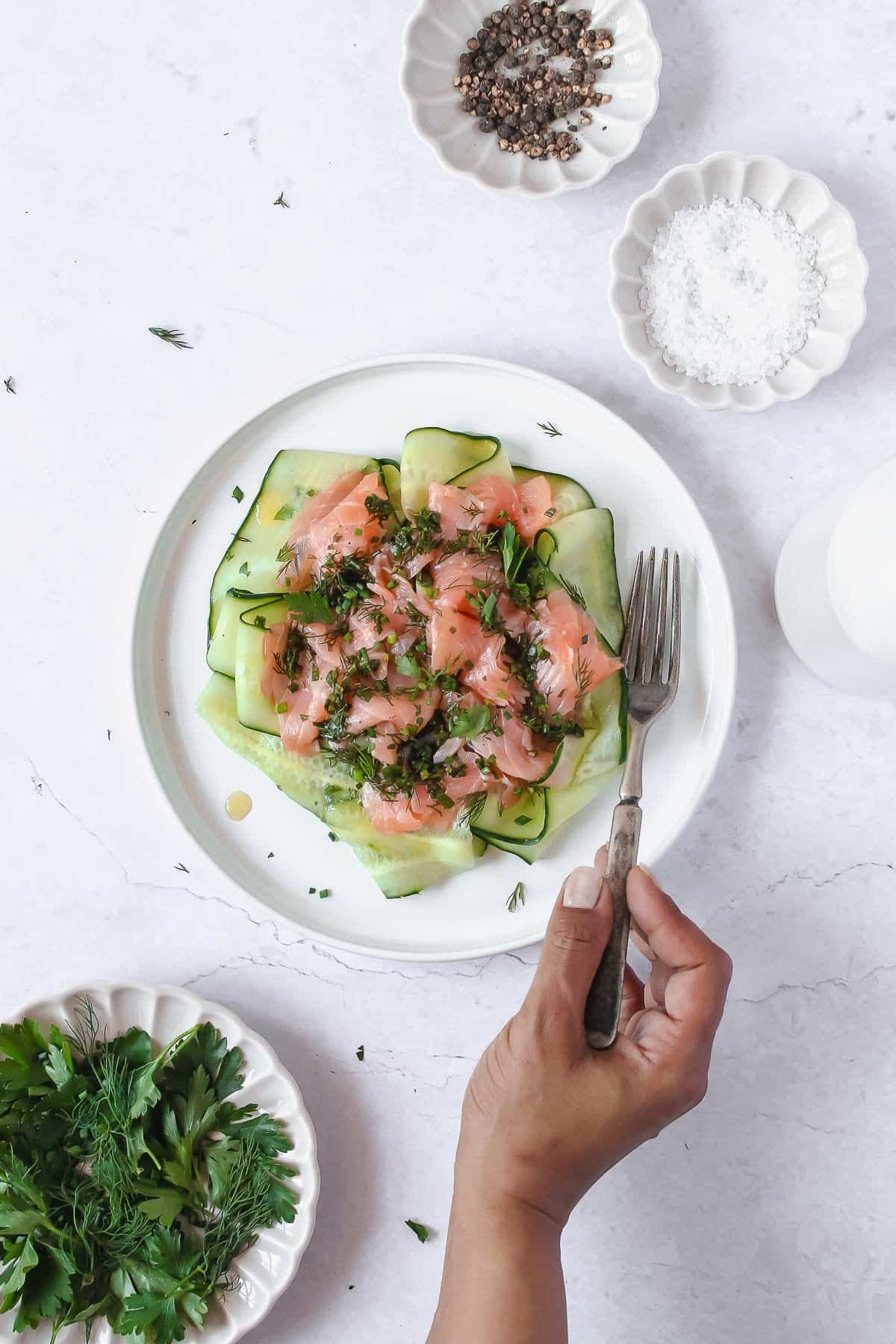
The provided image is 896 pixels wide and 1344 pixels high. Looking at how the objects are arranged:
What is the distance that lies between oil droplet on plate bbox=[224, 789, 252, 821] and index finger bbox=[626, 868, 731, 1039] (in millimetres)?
757

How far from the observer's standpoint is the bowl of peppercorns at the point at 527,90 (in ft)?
5.97

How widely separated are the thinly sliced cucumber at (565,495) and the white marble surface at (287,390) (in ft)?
0.75

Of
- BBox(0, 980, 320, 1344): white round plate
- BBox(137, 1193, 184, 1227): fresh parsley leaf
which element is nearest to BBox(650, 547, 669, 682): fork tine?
BBox(0, 980, 320, 1344): white round plate

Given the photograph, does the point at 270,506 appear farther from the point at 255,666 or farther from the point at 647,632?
the point at 647,632

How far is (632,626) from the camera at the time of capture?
1.73 m

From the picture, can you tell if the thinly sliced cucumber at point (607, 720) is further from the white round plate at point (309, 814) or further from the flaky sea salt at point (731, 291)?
the flaky sea salt at point (731, 291)

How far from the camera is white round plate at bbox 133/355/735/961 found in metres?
1.76

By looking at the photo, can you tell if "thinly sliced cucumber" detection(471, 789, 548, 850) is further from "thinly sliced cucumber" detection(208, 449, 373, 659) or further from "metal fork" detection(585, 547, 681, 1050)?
"thinly sliced cucumber" detection(208, 449, 373, 659)

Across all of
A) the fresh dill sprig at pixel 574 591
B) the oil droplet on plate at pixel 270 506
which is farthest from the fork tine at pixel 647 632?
the oil droplet on plate at pixel 270 506

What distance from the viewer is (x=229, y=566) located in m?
1.82

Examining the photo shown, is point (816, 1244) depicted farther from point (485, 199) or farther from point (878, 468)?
point (485, 199)

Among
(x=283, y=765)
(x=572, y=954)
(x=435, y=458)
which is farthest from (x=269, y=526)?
(x=572, y=954)

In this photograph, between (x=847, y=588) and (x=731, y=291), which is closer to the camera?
(x=847, y=588)

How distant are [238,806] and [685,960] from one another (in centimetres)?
86
